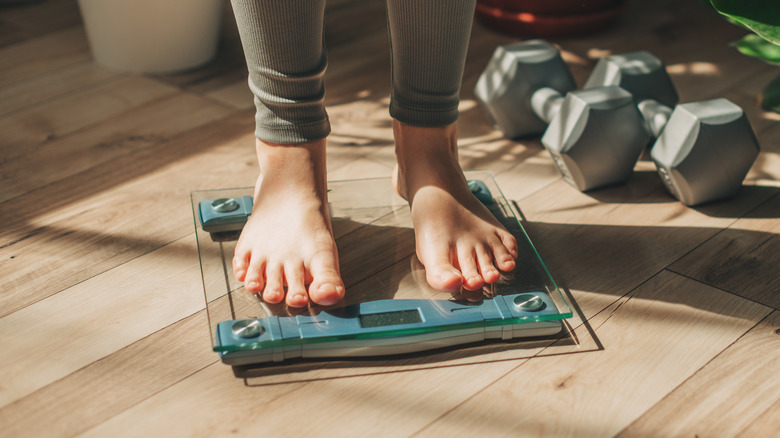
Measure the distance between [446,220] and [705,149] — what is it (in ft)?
1.31

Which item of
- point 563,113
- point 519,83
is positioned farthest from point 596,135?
point 519,83

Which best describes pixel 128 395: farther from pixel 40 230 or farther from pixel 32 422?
pixel 40 230

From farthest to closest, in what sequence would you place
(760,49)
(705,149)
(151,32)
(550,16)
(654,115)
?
(550,16) → (151,32) → (760,49) → (654,115) → (705,149)

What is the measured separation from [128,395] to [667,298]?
2.05 feet

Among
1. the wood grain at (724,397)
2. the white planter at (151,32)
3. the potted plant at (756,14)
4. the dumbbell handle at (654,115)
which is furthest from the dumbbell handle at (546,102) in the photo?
the white planter at (151,32)

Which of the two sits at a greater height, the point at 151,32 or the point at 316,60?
the point at 316,60

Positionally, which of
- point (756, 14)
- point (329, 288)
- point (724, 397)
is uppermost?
point (756, 14)

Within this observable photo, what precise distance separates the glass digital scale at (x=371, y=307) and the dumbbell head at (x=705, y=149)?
0.85 ft

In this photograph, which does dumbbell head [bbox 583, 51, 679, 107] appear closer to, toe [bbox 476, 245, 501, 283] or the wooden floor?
the wooden floor

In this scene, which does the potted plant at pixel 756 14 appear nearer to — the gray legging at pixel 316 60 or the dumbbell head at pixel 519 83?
the dumbbell head at pixel 519 83

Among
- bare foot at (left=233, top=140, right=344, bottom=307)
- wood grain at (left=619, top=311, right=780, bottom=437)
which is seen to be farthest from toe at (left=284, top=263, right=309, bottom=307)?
wood grain at (left=619, top=311, right=780, bottom=437)

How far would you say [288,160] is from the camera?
0.88 meters

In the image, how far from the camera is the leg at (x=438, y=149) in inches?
33.4

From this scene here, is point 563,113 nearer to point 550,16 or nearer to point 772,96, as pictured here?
point 772,96
